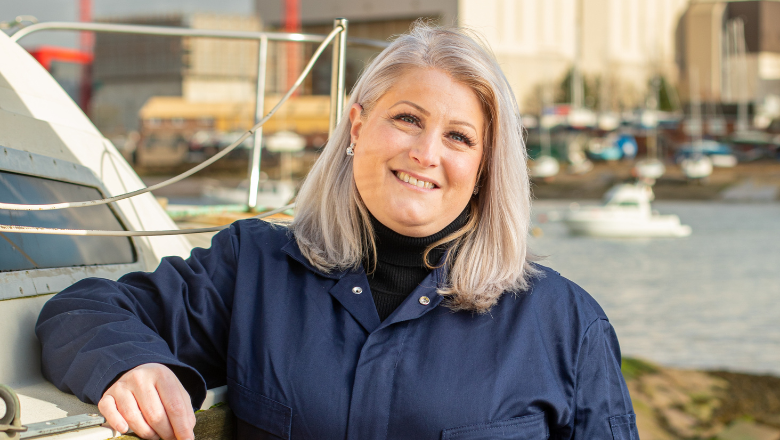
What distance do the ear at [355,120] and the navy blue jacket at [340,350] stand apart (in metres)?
0.30

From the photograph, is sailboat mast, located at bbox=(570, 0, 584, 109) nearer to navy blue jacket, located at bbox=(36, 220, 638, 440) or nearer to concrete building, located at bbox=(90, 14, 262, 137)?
concrete building, located at bbox=(90, 14, 262, 137)

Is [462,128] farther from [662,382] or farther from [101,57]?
[101,57]

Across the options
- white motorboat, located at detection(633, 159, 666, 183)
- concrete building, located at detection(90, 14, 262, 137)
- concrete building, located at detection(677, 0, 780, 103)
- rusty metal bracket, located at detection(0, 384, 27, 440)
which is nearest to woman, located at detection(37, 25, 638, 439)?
rusty metal bracket, located at detection(0, 384, 27, 440)

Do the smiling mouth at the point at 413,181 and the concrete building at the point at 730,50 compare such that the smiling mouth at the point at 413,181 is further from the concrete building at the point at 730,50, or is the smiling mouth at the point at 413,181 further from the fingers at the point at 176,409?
the concrete building at the point at 730,50

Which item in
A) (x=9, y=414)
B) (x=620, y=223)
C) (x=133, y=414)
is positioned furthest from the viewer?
(x=620, y=223)

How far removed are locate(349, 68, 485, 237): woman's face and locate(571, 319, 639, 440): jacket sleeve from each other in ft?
1.32

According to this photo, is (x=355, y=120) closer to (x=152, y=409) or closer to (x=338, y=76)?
(x=152, y=409)

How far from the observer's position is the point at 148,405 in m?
1.46

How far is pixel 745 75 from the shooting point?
6469cm

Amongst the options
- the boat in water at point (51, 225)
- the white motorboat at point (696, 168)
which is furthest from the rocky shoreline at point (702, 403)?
the white motorboat at point (696, 168)

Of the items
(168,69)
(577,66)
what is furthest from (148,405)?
(168,69)

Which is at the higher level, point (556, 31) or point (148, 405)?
point (556, 31)

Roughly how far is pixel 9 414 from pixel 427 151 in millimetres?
905

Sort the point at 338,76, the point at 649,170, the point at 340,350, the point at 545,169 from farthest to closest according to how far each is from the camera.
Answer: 1. the point at 545,169
2. the point at 649,170
3. the point at 338,76
4. the point at 340,350
